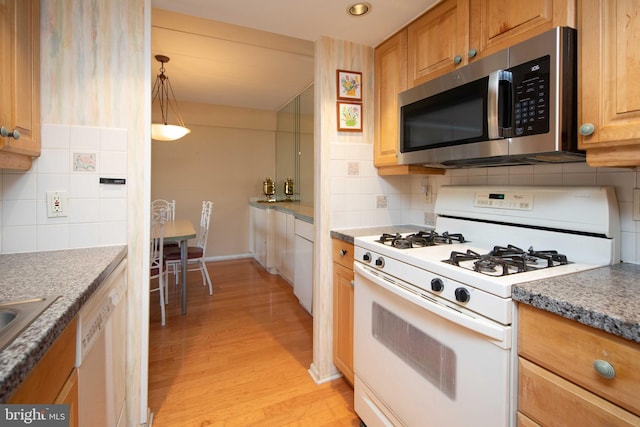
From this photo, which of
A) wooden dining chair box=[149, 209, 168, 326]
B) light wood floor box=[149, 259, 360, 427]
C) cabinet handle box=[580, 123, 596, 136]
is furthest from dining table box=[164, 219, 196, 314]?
cabinet handle box=[580, 123, 596, 136]

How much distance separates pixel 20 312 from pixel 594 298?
1.39 m

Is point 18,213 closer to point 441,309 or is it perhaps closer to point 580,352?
point 441,309

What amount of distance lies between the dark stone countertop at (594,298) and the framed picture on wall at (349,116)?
4.39 ft

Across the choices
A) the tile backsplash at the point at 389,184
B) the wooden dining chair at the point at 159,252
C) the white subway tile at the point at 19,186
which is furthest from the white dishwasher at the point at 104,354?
the wooden dining chair at the point at 159,252

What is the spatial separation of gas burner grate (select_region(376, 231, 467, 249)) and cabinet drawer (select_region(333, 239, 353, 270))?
233 mm

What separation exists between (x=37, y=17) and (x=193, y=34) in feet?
4.33

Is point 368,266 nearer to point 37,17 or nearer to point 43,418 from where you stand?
point 43,418

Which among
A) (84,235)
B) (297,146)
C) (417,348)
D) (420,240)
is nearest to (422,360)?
(417,348)

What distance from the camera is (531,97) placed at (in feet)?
3.52

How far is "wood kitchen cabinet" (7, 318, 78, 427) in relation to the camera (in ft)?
1.88

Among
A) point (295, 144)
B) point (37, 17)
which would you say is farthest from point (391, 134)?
point (295, 144)

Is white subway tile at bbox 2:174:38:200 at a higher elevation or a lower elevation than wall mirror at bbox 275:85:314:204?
lower

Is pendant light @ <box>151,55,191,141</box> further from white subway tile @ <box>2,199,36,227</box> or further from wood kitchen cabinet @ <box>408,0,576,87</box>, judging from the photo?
wood kitchen cabinet @ <box>408,0,576,87</box>

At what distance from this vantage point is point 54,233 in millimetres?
1330
